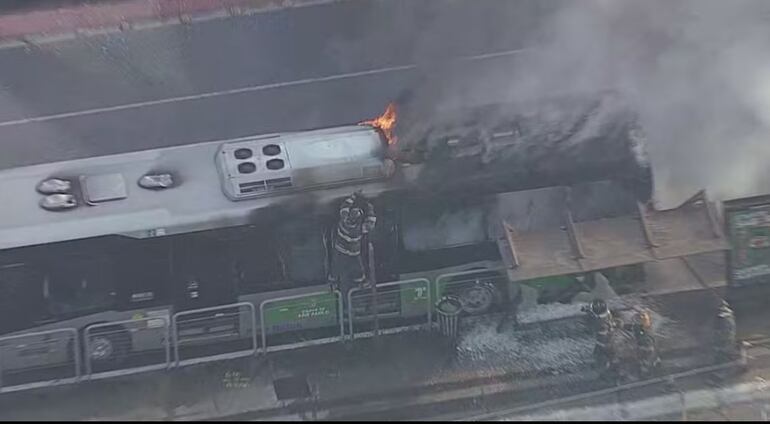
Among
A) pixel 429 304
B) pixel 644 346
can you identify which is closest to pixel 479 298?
pixel 429 304

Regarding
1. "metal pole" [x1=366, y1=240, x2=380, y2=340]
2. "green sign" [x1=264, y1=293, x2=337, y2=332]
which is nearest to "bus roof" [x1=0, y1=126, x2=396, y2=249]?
"metal pole" [x1=366, y1=240, x2=380, y2=340]

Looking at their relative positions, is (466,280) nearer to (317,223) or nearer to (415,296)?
(415,296)

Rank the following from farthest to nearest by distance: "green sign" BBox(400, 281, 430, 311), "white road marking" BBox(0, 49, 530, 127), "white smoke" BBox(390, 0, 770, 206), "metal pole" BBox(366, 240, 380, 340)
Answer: "white road marking" BBox(0, 49, 530, 127), "white smoke" BBox(390, 0, 770, 206), "green sign" BBox(400, 281, 430, 311), "metal pole" BBox(366, 240, 380, 340)

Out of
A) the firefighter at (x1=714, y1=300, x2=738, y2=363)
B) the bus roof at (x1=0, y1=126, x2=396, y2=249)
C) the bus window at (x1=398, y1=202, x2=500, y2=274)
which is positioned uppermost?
the bus roof at (x1=0, y1=126, x2=396, y2=249)

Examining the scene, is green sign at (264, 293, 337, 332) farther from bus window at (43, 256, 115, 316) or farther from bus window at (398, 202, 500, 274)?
bus window at (43, 256, 115, 316)

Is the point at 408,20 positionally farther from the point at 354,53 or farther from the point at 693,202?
the point at 693,202

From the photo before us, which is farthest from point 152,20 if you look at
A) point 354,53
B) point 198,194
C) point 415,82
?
point 198,194

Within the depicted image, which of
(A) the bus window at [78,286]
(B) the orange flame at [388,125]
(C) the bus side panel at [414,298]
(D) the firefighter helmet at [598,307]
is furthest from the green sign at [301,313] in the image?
(D) the firefighter helmet at [598,307]
